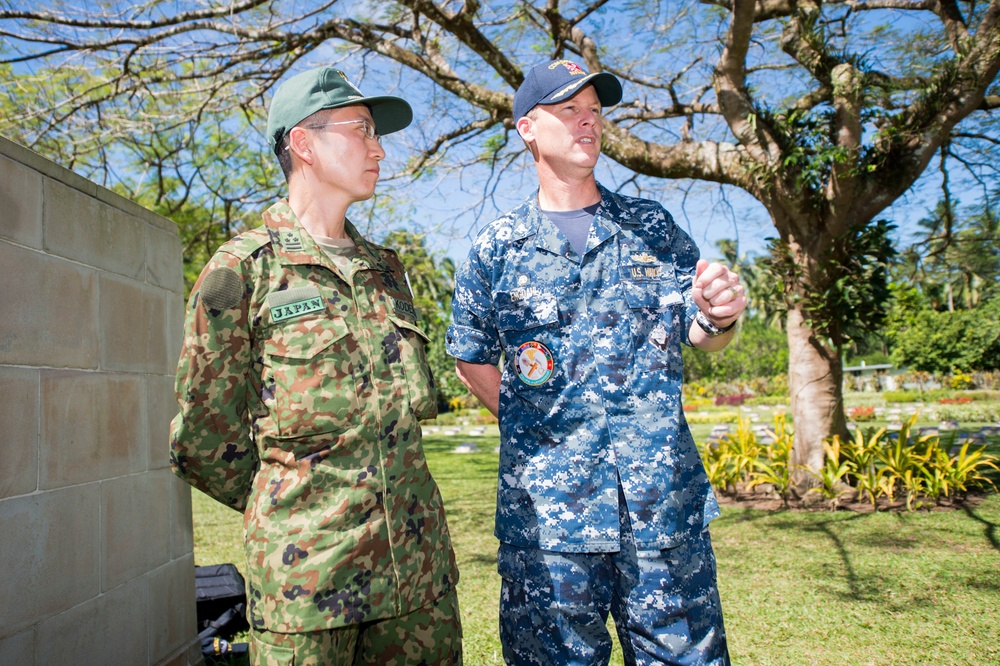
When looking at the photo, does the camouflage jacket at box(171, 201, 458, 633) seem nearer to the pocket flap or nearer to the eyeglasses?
the pocket flap

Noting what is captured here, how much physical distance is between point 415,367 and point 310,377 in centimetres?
30

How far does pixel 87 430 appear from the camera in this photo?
2.36 m

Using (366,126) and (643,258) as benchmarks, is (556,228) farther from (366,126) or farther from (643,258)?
(366,126)

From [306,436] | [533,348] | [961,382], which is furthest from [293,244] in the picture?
[961,382]

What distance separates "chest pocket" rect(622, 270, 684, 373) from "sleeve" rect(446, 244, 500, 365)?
0.43 m

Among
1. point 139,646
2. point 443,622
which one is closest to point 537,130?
point 443,622

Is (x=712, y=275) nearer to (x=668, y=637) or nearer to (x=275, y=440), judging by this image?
(x=668, y=637)

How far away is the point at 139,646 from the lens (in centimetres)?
258

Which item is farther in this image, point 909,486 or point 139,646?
point 909,486

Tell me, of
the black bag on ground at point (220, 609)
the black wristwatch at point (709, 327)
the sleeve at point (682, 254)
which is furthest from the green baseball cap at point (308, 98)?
the black bag on ground at point (220, 609)

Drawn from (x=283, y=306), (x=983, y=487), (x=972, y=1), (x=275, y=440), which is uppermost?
(x=972, y=1)

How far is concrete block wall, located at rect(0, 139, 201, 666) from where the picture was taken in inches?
79.4

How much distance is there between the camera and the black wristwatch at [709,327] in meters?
1.95

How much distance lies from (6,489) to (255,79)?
24.7 ft
